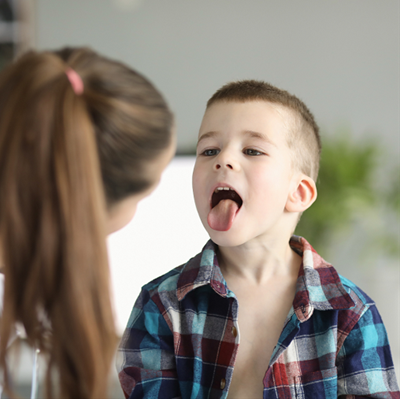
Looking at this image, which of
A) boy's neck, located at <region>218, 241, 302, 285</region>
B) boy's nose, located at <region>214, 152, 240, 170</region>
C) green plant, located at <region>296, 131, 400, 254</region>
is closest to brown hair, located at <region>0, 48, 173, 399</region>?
boy's nose, located at <region>214, 152, 240, 170</region>

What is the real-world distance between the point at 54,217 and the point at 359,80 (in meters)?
2.11

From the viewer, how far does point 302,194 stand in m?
0.83

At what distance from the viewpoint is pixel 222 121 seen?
773 mm

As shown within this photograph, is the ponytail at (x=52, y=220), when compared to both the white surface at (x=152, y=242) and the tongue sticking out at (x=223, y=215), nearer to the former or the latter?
the tongue sticking out at (x=223, y=215)

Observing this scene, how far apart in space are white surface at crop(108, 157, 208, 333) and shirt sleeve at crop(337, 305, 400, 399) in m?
1.13

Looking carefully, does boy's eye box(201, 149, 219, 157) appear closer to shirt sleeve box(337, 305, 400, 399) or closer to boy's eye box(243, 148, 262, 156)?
boy's eye box(243, 148, 262, 156)

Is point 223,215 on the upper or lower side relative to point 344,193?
lower

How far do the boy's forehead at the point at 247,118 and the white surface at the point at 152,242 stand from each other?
1.06 m

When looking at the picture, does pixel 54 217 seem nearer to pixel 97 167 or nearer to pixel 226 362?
pixel 97 167

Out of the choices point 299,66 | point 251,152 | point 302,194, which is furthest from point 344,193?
point 251,152

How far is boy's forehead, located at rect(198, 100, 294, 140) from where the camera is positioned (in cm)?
76

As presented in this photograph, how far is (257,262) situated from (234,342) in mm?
156

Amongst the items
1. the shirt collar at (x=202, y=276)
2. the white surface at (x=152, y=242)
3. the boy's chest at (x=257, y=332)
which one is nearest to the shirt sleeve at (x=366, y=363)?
the boy's chest at (x=257, y=332)

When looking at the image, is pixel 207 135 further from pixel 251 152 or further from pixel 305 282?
pixel 305 282
